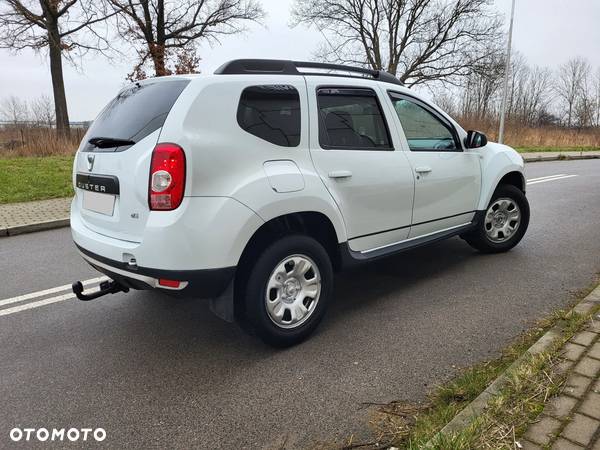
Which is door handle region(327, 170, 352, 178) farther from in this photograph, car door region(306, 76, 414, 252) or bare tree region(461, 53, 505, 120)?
bare tree region(461, 53, 505, 120)

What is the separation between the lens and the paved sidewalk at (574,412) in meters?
2.03

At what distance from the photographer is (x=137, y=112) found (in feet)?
10.1

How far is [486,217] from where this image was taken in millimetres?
5070

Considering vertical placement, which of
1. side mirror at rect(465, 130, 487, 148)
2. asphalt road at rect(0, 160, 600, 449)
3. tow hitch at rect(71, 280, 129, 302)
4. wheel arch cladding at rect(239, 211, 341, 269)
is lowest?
asphalt road at rect(0, 160, 600, 449)

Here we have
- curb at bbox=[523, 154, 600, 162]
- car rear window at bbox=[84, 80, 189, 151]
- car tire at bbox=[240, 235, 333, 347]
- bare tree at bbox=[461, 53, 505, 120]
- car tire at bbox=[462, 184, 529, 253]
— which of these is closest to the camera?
car rear window at bbox=[84, 80, 189, 151]

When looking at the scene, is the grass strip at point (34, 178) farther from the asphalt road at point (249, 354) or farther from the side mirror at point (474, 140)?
the side mirror at point (474, 140)

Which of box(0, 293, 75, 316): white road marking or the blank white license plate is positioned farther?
box(0, 293, 75, 316): white road marking

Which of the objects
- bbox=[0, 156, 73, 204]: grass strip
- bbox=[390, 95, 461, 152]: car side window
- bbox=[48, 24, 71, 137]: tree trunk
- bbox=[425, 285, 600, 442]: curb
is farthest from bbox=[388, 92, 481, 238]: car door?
bbox=[48, 24, 71, 137]: tree trunk

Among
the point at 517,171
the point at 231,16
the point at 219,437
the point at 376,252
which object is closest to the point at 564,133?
the point at 231,16

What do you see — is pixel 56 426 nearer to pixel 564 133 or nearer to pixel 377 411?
pixel 377 411

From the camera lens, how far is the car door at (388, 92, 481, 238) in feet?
13.4

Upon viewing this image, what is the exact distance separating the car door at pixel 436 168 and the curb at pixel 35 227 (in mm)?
5562

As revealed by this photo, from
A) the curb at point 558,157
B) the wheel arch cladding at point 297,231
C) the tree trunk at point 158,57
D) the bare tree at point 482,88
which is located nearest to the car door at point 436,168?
the wheel arch cladding at point 297,231

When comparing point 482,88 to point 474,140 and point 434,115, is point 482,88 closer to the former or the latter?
point 474,140
